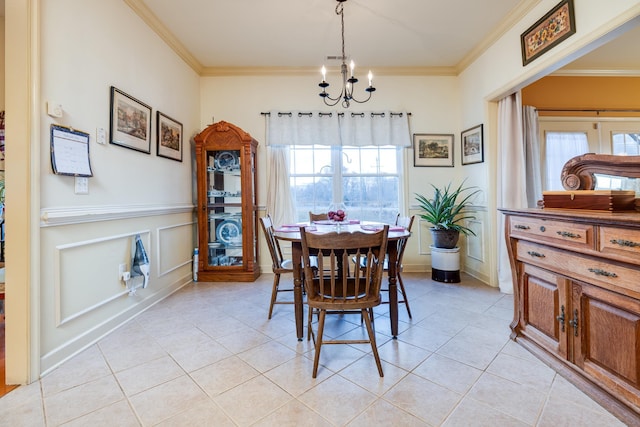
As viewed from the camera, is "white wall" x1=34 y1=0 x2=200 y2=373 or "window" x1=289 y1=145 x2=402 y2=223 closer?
"white wall" x1=34 y1=0 x2=200 y2=373

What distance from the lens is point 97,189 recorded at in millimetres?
2020

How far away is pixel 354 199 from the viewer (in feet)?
12.7

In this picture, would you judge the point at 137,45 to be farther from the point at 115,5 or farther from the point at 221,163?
the point at 221,163

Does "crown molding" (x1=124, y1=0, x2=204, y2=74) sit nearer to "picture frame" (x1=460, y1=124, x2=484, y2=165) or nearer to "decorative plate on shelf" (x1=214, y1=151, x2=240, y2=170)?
"decorative plate on shelf" (x1=214, y1=151, x2=240, y2=170)

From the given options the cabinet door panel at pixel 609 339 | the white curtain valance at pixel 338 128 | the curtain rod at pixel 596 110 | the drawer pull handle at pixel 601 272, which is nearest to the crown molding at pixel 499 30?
the white curtain valance at pixel 338 128

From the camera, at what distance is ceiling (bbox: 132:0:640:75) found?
8.34 ft

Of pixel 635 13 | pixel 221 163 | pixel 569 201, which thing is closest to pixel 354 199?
pixel 221 163

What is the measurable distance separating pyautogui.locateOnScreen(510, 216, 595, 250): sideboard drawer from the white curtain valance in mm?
2154

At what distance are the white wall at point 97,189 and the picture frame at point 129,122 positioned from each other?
0.06 metres

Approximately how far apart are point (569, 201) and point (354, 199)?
8.01ft

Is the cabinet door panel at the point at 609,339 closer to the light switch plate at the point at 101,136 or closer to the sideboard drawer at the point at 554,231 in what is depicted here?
the sideboard drawer at the point at 554,231

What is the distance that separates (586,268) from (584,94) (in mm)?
3518

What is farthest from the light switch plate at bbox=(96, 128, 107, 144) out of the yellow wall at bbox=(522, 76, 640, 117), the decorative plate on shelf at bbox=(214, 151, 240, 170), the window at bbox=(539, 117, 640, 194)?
the window at bbox=(539, 117, 640, 194)

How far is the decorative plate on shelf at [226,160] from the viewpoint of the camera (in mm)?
3496
